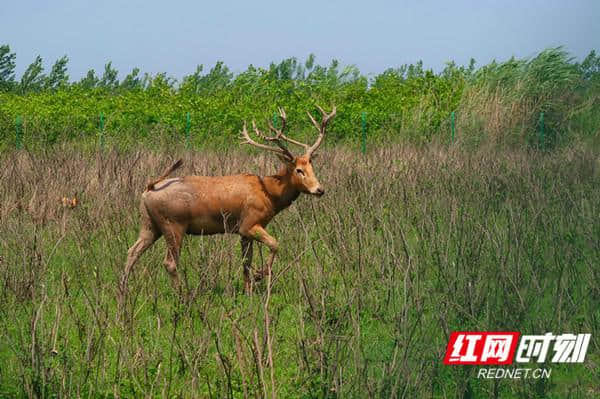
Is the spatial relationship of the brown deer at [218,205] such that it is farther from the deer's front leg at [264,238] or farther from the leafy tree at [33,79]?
the leafy tree at [33,79]

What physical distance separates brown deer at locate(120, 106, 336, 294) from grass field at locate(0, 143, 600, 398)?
24 cm

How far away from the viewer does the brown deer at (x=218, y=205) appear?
7082 millimetres

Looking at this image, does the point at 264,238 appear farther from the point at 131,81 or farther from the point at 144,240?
the point at 131,81

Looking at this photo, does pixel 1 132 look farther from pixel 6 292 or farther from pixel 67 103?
pixel 6 292

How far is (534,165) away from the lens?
12.7 meters

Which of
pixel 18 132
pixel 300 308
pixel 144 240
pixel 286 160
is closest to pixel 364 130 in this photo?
pixel 18 132

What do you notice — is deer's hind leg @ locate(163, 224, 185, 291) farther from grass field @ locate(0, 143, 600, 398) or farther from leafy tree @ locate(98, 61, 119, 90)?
leafy tree @ locate(98, 61, 119, 90)

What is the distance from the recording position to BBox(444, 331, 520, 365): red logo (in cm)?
454

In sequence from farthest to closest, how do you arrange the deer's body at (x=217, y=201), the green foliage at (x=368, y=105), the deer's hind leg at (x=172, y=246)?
1. the green foliage at (x=368, y=105)
2. the deer's body at (x=217, y=201)
3. the deer's hind leg at (x=172, y=246)

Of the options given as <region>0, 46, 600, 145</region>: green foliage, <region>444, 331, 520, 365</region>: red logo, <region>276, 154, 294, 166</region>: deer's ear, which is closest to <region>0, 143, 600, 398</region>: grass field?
<region>444, 331, 520, 365</region>: red logo

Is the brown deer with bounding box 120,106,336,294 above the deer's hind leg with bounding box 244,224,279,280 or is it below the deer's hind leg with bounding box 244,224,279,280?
above

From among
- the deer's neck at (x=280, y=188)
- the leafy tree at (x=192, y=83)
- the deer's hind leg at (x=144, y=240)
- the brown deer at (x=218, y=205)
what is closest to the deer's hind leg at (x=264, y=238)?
the brown deer at (x=218, y=205)

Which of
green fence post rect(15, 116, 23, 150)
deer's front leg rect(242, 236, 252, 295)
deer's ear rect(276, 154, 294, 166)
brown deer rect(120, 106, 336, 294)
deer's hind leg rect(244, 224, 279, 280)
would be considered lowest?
green fence post rect(15, 116, 23, 150)

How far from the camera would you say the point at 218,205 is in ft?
23.8
